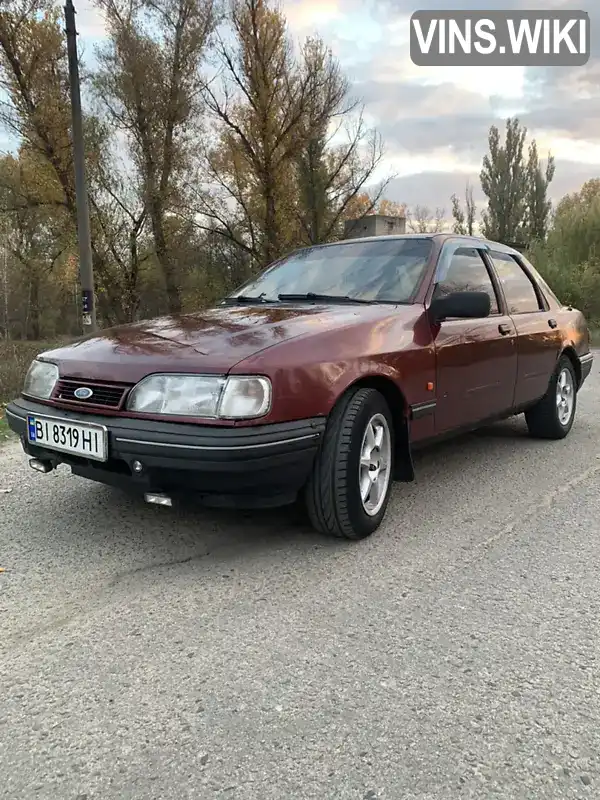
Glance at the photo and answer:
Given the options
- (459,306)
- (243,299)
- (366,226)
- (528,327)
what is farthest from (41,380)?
(366,226)

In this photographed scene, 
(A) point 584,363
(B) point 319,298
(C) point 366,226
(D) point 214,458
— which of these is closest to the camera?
(D) point 214,458

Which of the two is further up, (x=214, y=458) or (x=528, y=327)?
(x=528, y=327)

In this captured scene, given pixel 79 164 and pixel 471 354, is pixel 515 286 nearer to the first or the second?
pixel 471 354

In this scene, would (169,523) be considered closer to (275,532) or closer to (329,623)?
(275,532)

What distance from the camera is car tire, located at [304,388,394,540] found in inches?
112

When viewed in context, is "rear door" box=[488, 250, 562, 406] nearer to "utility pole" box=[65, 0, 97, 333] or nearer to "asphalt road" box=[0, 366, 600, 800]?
"asphalt road" box=[0, 366, 600, 800]

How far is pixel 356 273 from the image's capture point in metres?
3.85

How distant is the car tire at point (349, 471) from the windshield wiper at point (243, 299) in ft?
3.84

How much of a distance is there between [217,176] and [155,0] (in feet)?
16.9

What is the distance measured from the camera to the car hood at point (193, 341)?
2689 mm

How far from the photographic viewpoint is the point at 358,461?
2908 mm

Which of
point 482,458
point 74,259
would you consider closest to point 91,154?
point 74,259

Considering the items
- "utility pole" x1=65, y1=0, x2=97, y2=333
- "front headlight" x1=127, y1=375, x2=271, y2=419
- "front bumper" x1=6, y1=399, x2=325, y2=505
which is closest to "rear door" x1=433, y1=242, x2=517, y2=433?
"front bumper" x1=6, y1=399, x2=325, y2=505

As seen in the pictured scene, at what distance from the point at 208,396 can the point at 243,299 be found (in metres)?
1.66
